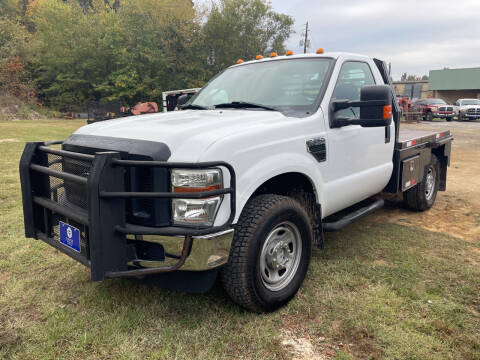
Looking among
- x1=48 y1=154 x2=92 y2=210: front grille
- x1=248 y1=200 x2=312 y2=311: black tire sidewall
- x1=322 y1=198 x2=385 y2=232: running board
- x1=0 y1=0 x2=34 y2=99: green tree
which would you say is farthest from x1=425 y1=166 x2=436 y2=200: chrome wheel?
x1=0 y1=0 x2=34 y2=99: green tree

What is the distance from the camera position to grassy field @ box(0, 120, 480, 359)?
7.88 feet

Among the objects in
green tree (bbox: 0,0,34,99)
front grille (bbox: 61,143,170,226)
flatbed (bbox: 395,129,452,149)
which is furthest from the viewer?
green tree (bbox: 0,0,34,99)

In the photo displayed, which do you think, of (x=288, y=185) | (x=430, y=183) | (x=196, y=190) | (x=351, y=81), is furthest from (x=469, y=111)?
(x=196, y=190)

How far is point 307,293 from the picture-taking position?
3080 millimetres

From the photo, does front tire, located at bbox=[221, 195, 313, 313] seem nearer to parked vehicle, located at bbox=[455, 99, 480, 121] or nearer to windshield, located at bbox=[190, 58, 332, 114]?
windshield, located at bbox=[190, 58, 332, 114]

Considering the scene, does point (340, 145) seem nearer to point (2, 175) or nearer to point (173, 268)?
point (173, 268)

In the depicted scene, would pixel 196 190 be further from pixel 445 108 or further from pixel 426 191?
pixel 445 108

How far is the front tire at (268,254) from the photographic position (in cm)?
251

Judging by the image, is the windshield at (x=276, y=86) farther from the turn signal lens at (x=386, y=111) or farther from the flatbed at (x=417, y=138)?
the flatbed at (x=417, y=138)

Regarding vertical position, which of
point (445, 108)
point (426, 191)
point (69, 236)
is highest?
point (445, 108)

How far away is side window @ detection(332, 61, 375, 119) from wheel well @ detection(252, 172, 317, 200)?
2.51 ft

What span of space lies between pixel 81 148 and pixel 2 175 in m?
5.76

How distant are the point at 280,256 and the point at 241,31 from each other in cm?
4427

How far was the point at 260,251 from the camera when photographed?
2586 millimetres
